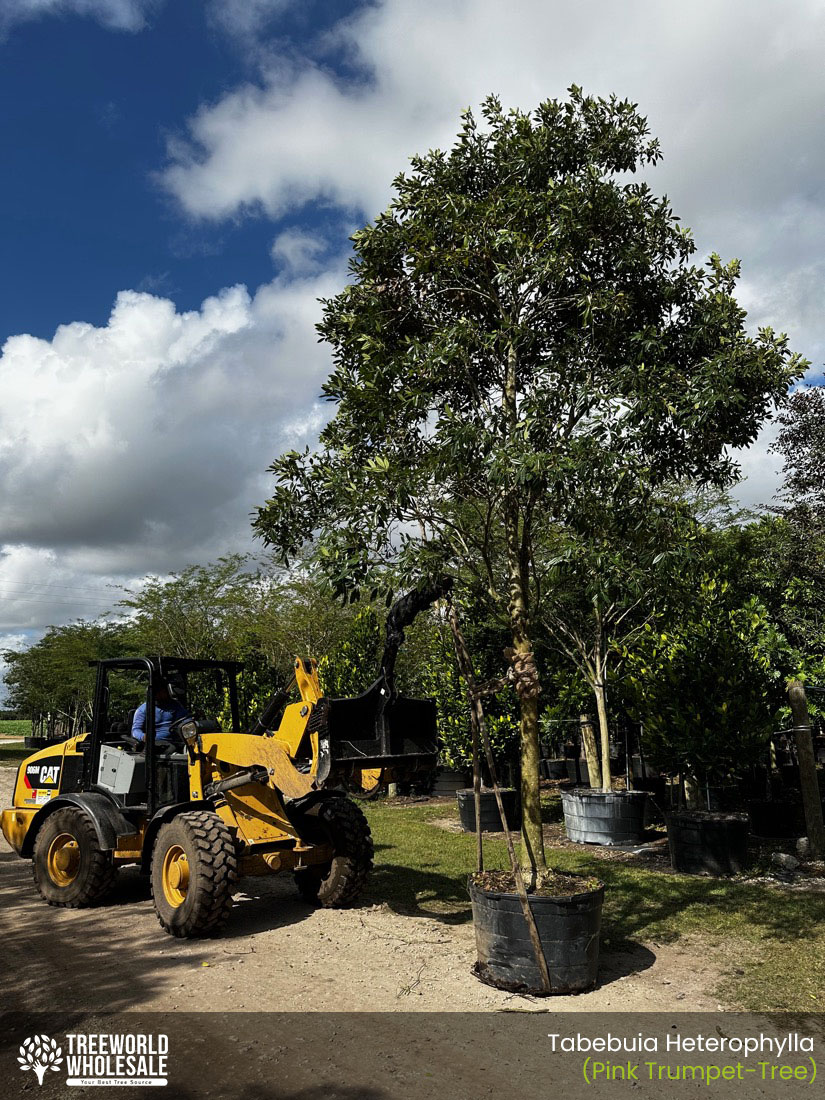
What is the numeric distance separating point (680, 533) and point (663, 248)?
2472 millimetres

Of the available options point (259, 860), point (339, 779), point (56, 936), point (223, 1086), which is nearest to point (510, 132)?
point (339, 779)

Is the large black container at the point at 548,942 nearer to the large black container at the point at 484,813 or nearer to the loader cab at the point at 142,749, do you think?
the loader cab at the point at 142,749

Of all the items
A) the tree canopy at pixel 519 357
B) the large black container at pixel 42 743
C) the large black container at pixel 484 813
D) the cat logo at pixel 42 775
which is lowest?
the large black container at pixel 484 813

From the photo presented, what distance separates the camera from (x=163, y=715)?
721 centimetres

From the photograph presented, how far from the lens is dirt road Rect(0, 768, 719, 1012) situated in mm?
4719

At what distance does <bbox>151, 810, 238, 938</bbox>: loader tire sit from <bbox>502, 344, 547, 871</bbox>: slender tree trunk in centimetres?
229

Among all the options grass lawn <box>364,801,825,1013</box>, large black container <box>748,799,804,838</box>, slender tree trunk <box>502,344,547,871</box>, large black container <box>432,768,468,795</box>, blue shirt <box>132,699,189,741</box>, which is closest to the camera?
grass lawn <box>364,801,825,1013</box>

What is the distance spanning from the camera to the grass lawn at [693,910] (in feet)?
16.6

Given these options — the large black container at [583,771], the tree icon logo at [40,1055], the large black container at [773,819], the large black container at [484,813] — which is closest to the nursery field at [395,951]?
the tree icon logo at [40,1055]

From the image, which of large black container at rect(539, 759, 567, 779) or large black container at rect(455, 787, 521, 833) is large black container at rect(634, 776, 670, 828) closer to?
large black container at rect(455, 787, 521, 833)

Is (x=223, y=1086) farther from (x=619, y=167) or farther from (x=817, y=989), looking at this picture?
(x=619, y=167)

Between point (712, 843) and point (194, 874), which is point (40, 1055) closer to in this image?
point (194, 874)

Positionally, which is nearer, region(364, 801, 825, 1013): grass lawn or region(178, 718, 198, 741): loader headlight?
region(364, 801, 825, 1013): grass lawn

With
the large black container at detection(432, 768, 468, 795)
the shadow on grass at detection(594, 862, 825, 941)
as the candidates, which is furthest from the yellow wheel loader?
the large black container at detection(432, 768, 468, 795)
